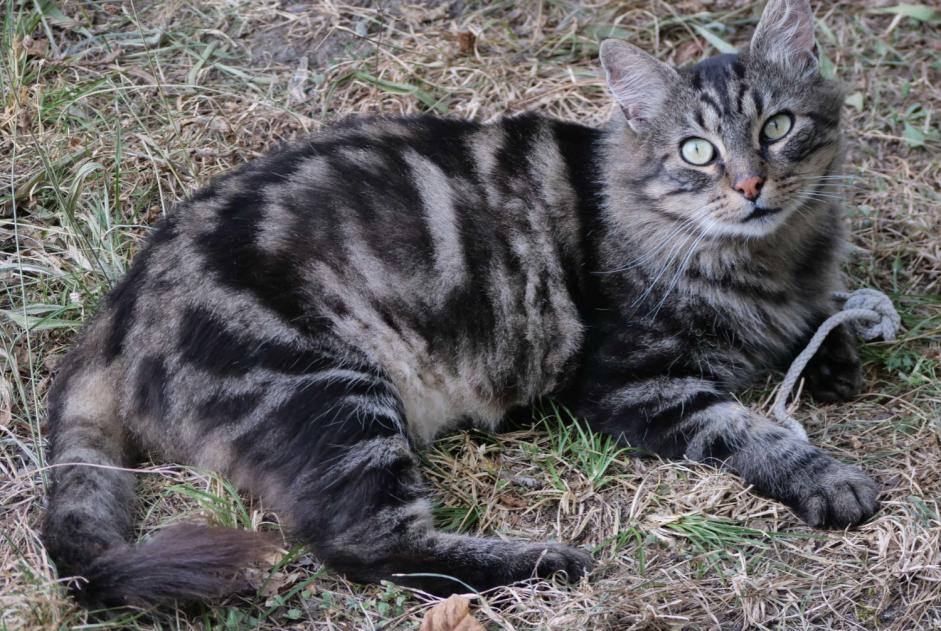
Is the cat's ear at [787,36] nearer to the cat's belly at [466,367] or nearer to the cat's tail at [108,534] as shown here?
the cat's belly at [466,367]

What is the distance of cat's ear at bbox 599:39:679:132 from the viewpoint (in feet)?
10.8

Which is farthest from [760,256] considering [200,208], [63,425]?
[63,425]

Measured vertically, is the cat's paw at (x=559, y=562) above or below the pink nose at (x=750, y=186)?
below

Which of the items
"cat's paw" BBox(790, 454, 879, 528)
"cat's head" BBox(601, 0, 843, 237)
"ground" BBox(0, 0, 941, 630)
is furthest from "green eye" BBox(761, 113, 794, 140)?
"cat's paw" BBox(790, 454, 879, 528)

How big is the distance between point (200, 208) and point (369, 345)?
0.71 metres

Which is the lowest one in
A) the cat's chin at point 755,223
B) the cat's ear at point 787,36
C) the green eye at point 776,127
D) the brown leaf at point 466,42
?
the cat's chin at point 755,223

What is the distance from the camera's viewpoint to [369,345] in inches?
Result: 122

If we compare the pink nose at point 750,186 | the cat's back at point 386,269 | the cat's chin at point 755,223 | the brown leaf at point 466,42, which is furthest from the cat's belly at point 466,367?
the brown leaf at point 466,42

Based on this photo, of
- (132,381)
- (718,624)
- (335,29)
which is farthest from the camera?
(335,29)

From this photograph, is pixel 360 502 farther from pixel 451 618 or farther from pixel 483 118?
pixel 483 118

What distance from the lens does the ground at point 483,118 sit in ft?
8.83

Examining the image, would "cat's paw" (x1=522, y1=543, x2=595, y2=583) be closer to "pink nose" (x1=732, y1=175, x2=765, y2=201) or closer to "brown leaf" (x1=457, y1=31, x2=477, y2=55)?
"pink nose" (x1=732, y1=175, x2=765, y2=201)

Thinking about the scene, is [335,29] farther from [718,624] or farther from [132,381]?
[718,624]

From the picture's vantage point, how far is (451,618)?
2.57m
